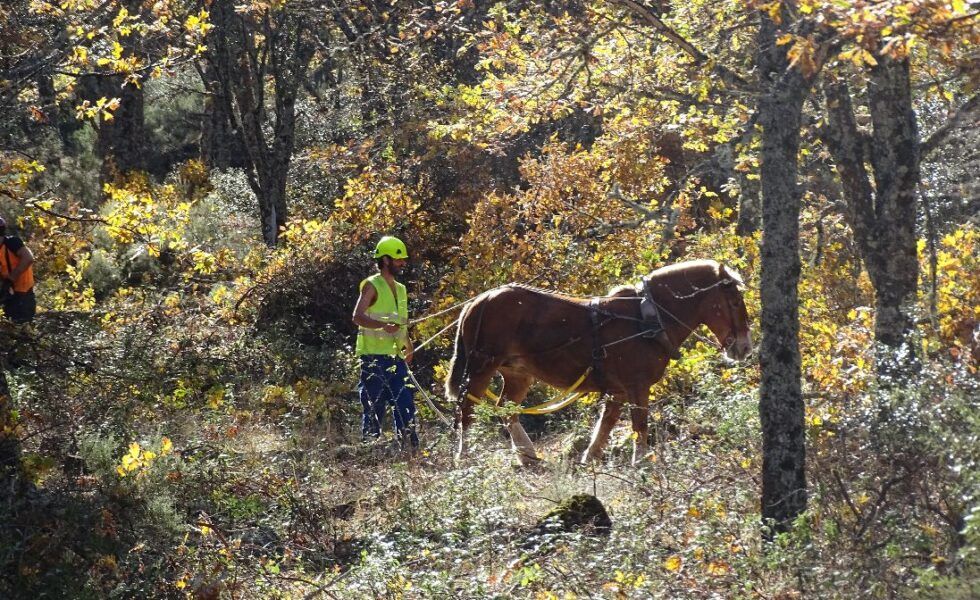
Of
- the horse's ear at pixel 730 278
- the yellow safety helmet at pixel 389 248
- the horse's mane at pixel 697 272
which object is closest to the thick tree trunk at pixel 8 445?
the yellow safety helmet at pixel 389 248

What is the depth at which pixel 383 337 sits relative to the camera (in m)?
11.1

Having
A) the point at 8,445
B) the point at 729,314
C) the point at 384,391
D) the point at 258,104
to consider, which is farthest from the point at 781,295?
the point at 258,104

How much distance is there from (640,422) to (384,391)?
254cm

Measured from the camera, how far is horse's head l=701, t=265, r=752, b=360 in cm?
1002

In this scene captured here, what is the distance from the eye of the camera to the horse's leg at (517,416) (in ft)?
34.1

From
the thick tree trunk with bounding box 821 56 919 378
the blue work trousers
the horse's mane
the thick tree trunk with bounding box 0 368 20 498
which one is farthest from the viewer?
the blue work trousers

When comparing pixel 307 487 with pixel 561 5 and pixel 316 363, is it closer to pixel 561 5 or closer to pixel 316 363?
pixel 316 363

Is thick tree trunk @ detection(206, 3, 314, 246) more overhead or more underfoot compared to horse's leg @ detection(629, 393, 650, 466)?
more overhead

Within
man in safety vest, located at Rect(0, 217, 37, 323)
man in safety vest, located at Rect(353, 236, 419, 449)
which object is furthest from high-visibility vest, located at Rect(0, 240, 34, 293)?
man in safety vest, located at Rect(353, 236, 419, 449)

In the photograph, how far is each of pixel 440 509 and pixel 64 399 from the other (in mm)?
3074

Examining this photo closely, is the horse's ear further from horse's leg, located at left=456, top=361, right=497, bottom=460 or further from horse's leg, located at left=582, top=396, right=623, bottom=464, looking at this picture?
horse's leg, located at left=456, top=361, right=497, bottom=460

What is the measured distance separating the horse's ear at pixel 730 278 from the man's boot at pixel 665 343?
2.13 feet

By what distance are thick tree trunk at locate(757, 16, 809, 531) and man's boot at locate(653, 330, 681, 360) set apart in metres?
2.93

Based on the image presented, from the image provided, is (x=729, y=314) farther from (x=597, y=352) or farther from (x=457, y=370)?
(x=457, y=370)
